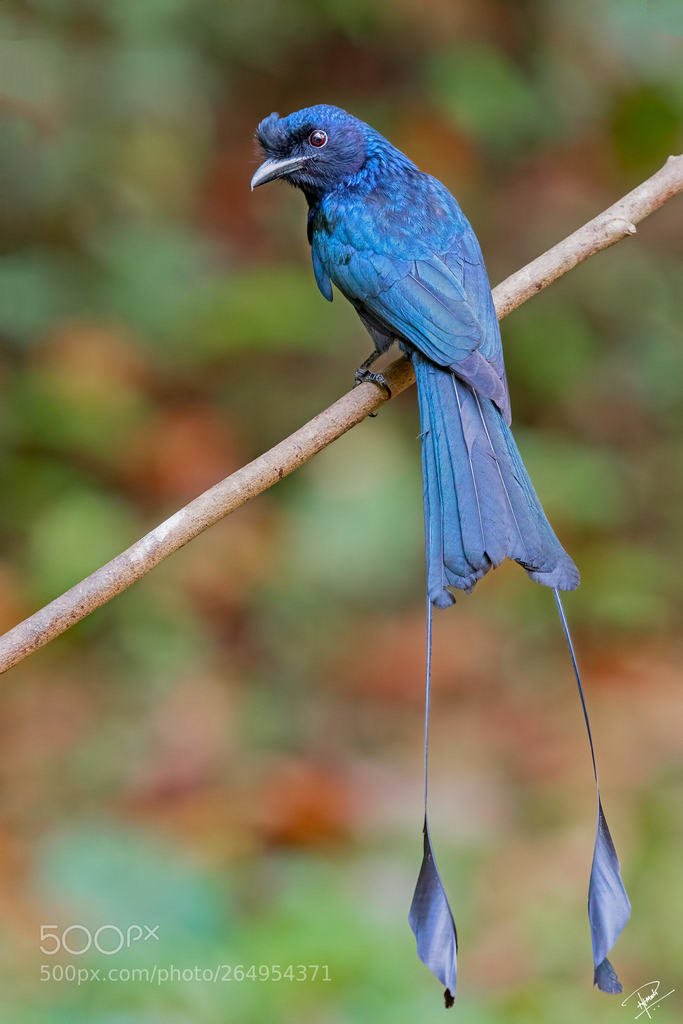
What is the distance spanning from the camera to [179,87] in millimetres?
4785

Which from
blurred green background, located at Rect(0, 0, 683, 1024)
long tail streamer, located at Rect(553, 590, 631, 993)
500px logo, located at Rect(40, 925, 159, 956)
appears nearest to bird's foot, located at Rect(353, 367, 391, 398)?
long tail streamer, located at Rect(553, 590, 631, 993)

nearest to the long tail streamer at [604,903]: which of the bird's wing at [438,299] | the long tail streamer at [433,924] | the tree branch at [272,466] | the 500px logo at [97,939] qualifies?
the long tail streamer at [433,924]

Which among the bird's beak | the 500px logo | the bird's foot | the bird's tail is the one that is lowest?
the 500px logo

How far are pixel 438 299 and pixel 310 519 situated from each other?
172 centimetres

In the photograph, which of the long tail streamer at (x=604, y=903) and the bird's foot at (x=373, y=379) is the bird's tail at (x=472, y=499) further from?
the long tail streamer at (x=604, y=903)

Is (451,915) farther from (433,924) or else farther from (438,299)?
(438,299)

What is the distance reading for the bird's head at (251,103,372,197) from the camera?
311 cm

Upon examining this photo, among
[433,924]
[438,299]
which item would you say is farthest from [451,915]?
[438,299]

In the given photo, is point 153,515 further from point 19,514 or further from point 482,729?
point 482,729

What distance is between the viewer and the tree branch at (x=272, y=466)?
2000 mm

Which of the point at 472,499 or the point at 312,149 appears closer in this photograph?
the point at 472,499

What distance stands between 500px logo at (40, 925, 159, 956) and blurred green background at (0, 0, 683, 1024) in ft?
0.10

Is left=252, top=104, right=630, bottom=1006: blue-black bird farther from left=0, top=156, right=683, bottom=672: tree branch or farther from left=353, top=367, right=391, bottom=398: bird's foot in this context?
left=0, top=156, right=683, bottom=672: tree branch

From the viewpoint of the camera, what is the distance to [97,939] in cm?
285
